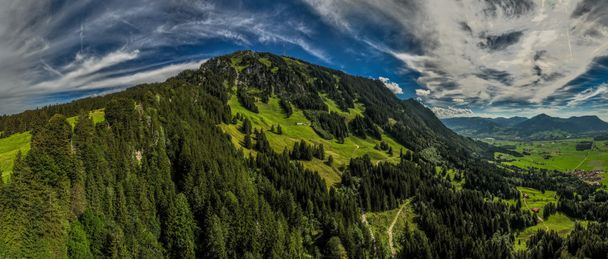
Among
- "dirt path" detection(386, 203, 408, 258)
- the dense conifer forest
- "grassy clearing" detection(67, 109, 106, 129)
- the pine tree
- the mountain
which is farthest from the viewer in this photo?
the pine tree

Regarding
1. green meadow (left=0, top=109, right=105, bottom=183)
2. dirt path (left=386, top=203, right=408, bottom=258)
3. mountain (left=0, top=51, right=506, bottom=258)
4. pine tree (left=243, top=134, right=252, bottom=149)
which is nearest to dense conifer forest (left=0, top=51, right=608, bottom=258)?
mountain (left=0, top=51, right=506, bottom=258)

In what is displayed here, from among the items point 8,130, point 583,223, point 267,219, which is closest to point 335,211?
point 267,219

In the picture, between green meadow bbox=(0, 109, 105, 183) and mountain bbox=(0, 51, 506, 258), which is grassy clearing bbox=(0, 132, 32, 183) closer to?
green meadow bbox=(0, 109, 105, 183)

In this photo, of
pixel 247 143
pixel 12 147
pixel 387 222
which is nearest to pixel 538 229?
pixel 387 222

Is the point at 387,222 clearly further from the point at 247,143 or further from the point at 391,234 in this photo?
the point at 247,143

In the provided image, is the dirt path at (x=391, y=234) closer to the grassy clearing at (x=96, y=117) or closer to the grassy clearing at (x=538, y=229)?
the grassy clearing at (x=538, y=229)

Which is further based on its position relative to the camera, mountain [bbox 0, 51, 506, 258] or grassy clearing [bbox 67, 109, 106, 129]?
grassy clearing [bbox 67, 109, 106, 129]

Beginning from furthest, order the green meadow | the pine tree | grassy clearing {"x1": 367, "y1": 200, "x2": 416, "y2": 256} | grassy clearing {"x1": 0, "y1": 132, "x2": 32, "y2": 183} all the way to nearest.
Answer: the pine tree < grassy clearing {"x1": 367, "y1": 200, "x2": 416, "y2": 256} < the green meadow < grassy clearing {"x1": 0, "y1": 132, "x2": 32, "y2": 183}
